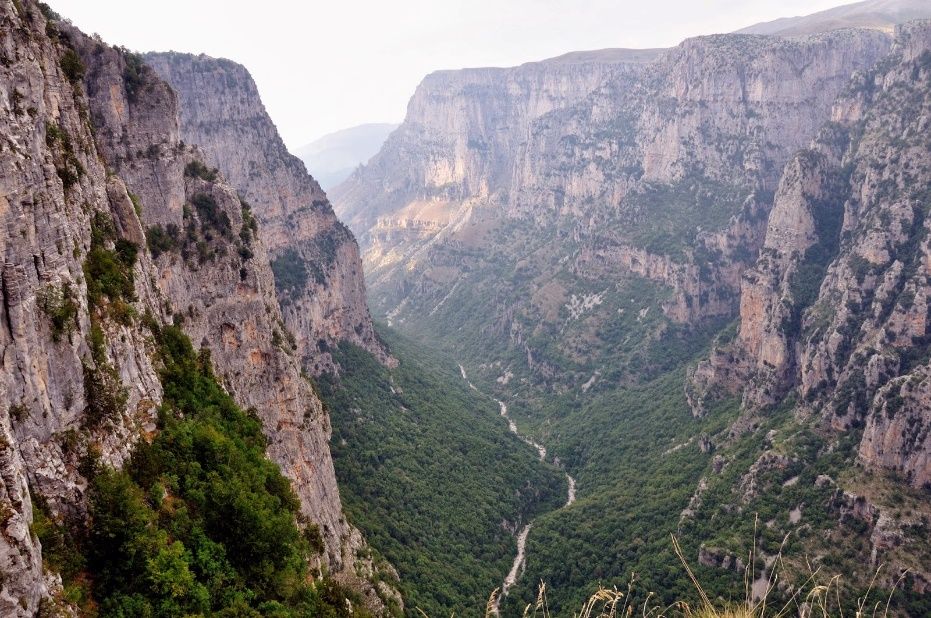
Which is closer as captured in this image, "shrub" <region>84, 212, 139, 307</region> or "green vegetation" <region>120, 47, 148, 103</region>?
"shrub" <region>84, 212, 139, 307</region>

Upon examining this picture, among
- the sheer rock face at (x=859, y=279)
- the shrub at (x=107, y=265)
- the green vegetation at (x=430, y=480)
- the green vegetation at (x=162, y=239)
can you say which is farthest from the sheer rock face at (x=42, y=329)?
the sheer rock face at (x=859, y=279)

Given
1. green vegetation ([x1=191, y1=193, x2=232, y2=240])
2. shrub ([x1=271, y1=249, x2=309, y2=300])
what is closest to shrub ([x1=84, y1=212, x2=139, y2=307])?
green vegetation ([x1=191, y1=193, x2=232, y2=240])

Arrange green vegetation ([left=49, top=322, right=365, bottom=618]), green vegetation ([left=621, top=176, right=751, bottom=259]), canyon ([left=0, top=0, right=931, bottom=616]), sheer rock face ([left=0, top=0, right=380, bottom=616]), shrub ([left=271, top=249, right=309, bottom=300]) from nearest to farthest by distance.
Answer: sheer rock face ([left=0, top=0, right=380, bottom=616]), green vegetation ([left=49, top=322, right=365, bottom=618]), canyon ([left=0, top=0, right=931, bottom=616]), shrub ([left=271, top=249, right=309, bottom=300]), green vegetation ([left=621, top=176, right=751, bottom=259])

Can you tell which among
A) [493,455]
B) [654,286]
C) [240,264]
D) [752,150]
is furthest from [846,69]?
[240,264]

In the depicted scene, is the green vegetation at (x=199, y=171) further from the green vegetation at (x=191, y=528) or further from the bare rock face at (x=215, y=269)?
the green vegetation at (x=191, y=528)

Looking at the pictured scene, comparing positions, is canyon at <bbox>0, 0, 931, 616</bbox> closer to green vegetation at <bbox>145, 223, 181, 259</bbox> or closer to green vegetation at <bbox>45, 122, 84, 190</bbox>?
green vegetation at <bbox>45, 122, 84, 190</bbox>
